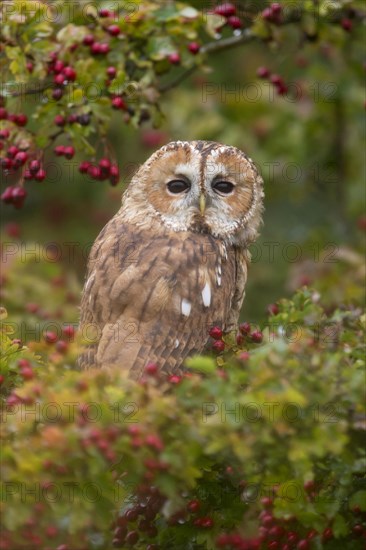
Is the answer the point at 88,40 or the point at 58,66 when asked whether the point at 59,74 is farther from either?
the point at 88,40

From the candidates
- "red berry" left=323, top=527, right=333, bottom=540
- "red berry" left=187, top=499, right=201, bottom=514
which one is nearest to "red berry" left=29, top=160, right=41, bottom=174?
"red berry" left=187, top=499, right=201, bottom=514

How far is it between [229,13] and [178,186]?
3.50ft

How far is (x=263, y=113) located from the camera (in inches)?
342

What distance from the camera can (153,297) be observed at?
196 inches

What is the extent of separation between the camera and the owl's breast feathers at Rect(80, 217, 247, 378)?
4.82 metres

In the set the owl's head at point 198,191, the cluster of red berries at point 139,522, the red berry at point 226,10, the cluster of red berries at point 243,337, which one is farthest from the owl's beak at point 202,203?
the cluster of red berries at point 139,522

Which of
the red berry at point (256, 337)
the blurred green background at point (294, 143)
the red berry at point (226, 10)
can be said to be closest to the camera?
the red berry at point (256, 337)

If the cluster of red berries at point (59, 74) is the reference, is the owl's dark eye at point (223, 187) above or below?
below

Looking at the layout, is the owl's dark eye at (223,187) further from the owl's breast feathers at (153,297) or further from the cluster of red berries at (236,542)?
the cluster of red berries at (236,542)

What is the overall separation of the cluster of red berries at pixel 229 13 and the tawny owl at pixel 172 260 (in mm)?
793

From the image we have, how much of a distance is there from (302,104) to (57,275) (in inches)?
124

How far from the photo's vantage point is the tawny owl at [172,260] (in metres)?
4.88

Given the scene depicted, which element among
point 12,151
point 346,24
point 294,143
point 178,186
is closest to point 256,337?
point 178,186

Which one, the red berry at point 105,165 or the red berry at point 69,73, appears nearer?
the red berry at point 69,73
